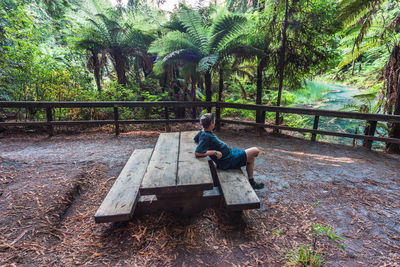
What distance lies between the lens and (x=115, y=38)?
23.0 ft

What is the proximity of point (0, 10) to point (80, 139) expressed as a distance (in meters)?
4.84

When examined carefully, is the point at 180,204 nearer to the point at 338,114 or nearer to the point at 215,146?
the point at 215,146

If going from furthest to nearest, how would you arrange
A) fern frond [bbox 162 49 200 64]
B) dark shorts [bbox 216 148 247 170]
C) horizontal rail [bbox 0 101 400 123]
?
1. fern frond [bbox 162 49 200 64]
2. horizontal rail [bbox 0 101 400 123]
3. dark shorts [bbox 216 148 247 170]

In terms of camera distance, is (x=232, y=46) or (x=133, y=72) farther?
(x=133, y=72)

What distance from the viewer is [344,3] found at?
4672 millimetres

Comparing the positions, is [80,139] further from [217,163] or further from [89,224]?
[217,163]

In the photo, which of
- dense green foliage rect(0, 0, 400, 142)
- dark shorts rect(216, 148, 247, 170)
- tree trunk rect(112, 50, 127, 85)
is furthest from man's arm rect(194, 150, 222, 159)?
tree trunk rect(112, 50, 127, 85)

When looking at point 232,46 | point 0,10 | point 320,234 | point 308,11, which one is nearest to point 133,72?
point 0,10

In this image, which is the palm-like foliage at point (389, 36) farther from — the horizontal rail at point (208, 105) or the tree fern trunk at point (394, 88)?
the horizontal rail at point (208, 105)

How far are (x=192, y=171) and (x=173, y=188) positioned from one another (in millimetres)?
316

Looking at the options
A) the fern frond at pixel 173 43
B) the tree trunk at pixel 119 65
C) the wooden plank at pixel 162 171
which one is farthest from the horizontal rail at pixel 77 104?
the wooden plank at pixel 162 171

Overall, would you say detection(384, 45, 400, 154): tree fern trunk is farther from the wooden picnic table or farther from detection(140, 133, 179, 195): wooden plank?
detection(140, 133, 179, 195): wooden plank

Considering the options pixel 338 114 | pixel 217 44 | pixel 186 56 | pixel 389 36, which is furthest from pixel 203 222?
pixel 389 36

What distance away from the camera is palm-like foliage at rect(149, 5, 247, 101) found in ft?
18.3
